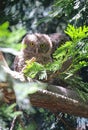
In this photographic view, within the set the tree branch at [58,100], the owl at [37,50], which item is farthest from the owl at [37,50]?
the tree branch at [58,100]

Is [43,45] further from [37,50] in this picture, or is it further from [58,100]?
[58,100]

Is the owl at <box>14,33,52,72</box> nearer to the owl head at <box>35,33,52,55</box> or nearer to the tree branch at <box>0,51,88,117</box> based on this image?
the owl head at <box>35,33,52,55</box>

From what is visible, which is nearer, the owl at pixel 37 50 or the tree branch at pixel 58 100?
the tree branch at pixel 58 100

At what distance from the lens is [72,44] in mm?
1492

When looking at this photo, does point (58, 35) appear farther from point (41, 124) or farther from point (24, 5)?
point (41, 124)

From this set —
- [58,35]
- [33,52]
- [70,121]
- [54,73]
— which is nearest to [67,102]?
[54,73]

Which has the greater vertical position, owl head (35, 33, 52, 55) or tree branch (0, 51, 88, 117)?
owl head (35, 33, 52, 55)

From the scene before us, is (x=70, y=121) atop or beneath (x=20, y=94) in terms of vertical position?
beneath

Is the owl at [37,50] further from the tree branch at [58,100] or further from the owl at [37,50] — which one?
the tree branch at [58,100]

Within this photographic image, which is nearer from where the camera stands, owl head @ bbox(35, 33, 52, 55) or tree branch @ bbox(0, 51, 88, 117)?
tree branch @ bbox(0, 51, 88, 117)

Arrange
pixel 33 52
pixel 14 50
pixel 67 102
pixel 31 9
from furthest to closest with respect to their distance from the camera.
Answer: pixel 31 9, pixel 33 52, pixel 67 102, pixel 14 50

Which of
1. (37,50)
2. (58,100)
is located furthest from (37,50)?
(58,100)

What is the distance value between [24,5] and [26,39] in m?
0.84

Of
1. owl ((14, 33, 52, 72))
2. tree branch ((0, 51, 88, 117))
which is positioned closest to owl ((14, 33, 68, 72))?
owl ((14, 33, 52, 72))
